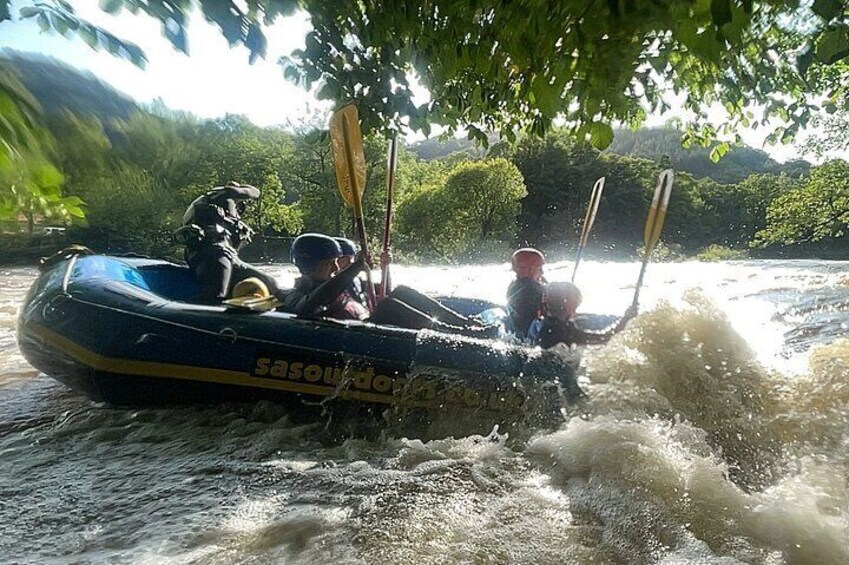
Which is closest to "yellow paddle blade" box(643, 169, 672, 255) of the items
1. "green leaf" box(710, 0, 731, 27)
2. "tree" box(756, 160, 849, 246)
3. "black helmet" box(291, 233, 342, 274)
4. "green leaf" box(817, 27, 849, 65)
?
"black helmet" box(291, 233, 342, 274)

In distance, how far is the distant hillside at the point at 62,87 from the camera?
0.87 meters

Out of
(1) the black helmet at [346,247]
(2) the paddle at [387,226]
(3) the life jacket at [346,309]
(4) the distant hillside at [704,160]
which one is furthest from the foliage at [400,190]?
(4) the distant hillside at [704,160]

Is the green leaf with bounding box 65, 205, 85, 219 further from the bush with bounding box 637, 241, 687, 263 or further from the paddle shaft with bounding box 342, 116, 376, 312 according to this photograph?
the bush with bounding box 637, 241, 687, 263

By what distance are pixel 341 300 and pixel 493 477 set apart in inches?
82.8

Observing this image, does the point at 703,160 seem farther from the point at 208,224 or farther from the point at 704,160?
the point at 208,224

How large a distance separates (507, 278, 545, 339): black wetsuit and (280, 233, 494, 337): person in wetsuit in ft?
1.39

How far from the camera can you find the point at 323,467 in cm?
356

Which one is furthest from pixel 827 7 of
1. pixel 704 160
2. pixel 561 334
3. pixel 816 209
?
pixel 704 160

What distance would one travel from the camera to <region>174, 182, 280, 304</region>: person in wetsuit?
A: 18.6ft

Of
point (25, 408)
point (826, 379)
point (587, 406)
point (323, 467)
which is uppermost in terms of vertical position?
point (826, 379)

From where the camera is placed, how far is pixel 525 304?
5.20 metres

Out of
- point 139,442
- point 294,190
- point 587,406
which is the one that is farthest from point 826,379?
point 294,190

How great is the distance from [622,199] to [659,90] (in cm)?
4791

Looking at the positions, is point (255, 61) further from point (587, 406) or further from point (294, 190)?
point (294, 190)
